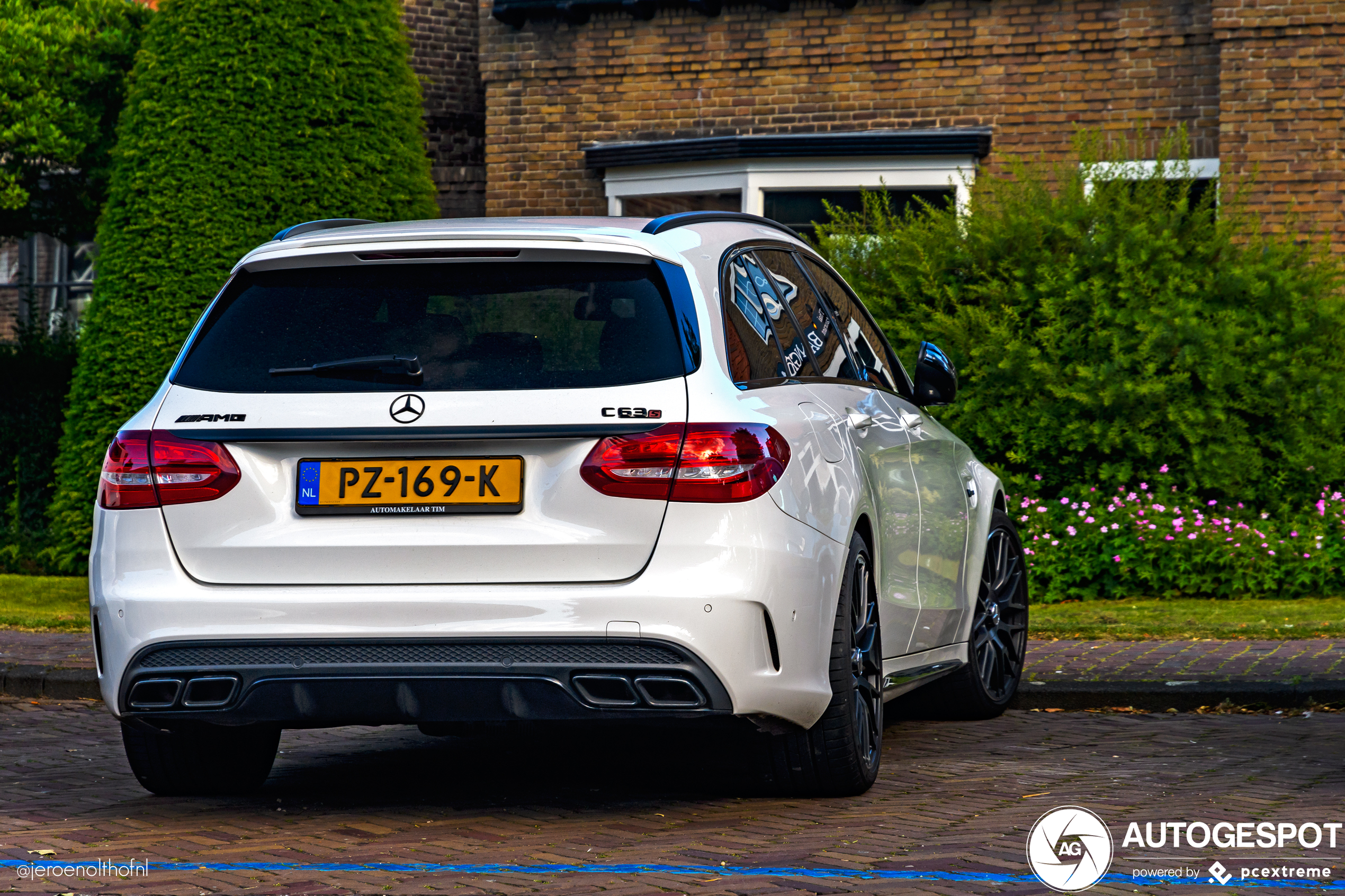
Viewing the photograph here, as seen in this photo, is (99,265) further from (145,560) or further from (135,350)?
(145,560)

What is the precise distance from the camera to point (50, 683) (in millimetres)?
8562

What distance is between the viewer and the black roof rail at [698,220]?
17.5 ft

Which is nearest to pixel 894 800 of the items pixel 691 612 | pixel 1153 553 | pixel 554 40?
pixel 691 612

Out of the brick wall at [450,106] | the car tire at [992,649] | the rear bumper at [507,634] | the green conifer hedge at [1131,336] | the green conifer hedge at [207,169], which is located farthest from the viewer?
the brick wall at [450,106]

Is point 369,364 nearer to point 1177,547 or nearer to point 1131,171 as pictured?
point 1177,547

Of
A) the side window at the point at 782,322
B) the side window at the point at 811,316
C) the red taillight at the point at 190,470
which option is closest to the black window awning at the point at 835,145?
the side window at the point at 811,316

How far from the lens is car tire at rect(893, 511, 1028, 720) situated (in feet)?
23.5

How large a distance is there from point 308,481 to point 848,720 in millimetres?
1732

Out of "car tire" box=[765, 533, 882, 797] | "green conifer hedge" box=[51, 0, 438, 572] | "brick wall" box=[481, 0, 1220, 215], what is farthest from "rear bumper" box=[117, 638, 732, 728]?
"brick wall" box=[481, 0, 1220, 215]

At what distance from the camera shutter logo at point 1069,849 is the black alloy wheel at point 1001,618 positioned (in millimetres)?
1929

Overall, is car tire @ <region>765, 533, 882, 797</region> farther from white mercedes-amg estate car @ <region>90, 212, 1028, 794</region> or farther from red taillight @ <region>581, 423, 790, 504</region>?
red taillight @ <region>581, 423, 790, 504</region>

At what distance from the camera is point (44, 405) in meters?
16.2

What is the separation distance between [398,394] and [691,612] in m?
1.02

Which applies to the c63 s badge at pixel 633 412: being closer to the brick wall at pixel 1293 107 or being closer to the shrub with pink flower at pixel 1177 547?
the shrub with pink flower at pixel 1177 547
